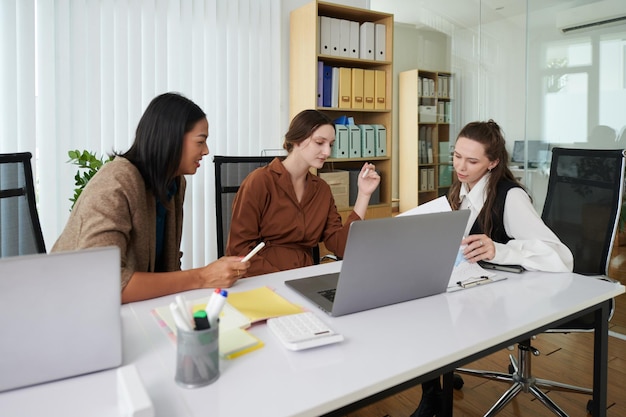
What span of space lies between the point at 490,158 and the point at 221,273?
112cm

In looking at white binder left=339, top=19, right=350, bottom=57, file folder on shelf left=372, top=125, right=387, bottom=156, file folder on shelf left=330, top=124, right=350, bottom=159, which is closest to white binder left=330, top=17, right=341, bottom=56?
white binder left=339, top=19, right=350, bottom=57

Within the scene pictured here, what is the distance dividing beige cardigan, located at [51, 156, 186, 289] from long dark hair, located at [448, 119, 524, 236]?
111cm

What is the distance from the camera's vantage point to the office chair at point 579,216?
1.99m

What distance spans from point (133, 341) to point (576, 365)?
2.29 meters

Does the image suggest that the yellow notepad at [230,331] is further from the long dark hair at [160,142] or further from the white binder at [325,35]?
the white binder at [325,35]

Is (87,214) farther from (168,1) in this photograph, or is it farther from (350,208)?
(350,208)

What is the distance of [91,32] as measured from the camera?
111 inches

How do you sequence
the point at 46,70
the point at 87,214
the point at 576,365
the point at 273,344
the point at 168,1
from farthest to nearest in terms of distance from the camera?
the point at 168,1 → the point at 46,70 → the point at 576,365 → the point at 87,214 → the point at 273,344

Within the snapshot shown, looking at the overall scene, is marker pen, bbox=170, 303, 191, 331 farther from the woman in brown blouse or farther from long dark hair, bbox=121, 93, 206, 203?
the woman in brown blouse

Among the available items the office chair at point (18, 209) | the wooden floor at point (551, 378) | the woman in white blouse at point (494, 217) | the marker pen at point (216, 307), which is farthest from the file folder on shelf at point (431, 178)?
the marker pen at point (216, 307)

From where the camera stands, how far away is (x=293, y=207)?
1989 millimetres

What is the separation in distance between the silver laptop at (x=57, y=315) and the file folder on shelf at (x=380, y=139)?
3.14 meters

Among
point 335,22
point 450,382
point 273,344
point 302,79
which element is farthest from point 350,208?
point 273,344

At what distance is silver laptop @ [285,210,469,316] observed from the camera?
1053 mm
